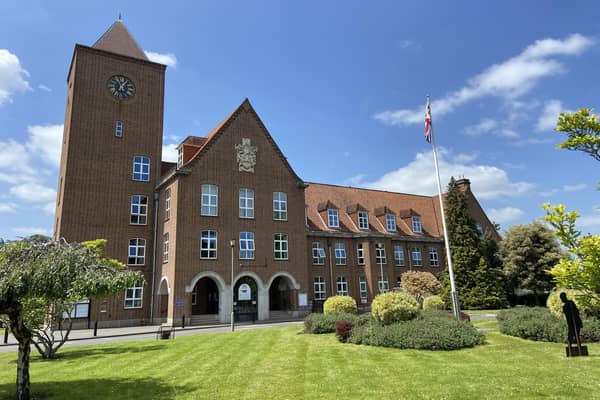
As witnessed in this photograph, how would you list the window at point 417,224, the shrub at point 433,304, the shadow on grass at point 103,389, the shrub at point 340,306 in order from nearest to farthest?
the shadow on grass at point 103,389
the shrub at point 340,306
the shrub at point 433,304
the window at point 417,224

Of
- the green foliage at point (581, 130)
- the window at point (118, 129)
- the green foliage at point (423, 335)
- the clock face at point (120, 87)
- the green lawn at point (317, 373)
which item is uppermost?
the clock face at point (120, 87)

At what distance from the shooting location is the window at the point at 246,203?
1371 inches

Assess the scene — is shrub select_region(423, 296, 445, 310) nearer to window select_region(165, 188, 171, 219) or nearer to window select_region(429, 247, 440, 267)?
window select_region(165, 188, 171, 219)

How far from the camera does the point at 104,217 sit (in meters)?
33.6

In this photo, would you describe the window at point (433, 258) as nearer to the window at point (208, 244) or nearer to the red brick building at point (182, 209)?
the red brick building at point (182, 209)

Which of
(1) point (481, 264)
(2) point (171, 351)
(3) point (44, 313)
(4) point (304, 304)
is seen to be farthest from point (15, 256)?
(1) point (481, 264)

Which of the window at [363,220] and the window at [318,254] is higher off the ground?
the window at [363,220]

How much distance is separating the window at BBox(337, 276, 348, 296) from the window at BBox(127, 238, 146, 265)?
726 inches

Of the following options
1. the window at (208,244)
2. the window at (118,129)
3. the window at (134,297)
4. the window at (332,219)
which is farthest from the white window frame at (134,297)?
the window at (332,219)

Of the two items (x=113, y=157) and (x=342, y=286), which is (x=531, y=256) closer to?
(x=342, y=286)

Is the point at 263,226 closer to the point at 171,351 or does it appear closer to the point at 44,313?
the point at 171,351

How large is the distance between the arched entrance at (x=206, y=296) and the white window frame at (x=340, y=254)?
12386 millimetres

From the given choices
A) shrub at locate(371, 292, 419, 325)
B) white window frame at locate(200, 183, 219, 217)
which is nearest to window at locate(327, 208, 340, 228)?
white window frame at locate(200, 183, 219, 217)

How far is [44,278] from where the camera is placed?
848 cm
